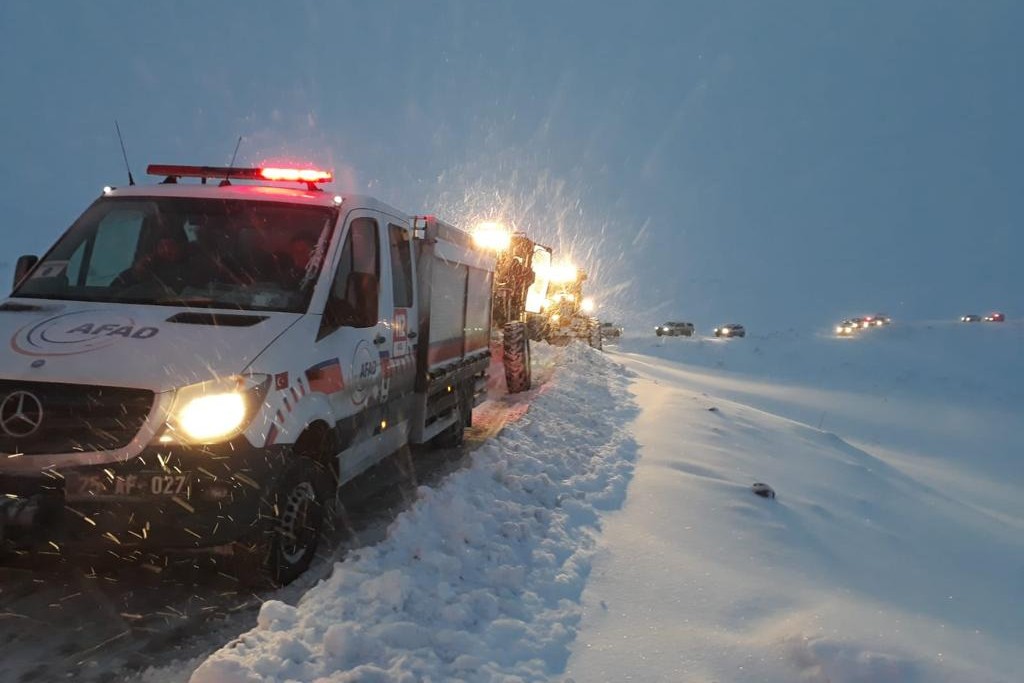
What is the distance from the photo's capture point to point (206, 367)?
3783 millimetres

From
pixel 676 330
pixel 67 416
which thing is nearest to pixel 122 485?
pixel 67 416

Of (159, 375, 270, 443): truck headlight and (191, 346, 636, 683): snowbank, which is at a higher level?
(159, 375, 270, 443): truck headlight

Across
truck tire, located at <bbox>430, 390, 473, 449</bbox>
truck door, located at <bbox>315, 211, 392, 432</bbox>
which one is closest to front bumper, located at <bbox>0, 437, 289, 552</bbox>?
truck door, located at <bbox>315, 211, 392, 432</bbox>

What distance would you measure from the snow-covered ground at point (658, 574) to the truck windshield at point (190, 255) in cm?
180

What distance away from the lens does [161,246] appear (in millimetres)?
4895

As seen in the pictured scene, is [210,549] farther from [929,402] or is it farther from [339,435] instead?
[929,402]

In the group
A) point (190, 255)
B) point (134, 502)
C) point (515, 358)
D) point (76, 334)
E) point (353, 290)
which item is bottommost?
point (134, 502)

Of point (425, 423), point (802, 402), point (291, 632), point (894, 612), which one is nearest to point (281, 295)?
point (291, 632)

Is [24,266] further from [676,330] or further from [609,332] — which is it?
[676,330]

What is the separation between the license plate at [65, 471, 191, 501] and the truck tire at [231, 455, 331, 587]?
501 mm

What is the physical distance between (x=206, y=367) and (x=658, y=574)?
3.19 m

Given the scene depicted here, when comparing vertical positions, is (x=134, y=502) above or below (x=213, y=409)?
below

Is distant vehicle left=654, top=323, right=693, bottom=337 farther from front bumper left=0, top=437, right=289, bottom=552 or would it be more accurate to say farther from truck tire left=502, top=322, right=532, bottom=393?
front bumper left=0, top=437, right=289, bottom=552

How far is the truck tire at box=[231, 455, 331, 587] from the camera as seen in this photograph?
3.96 meters
